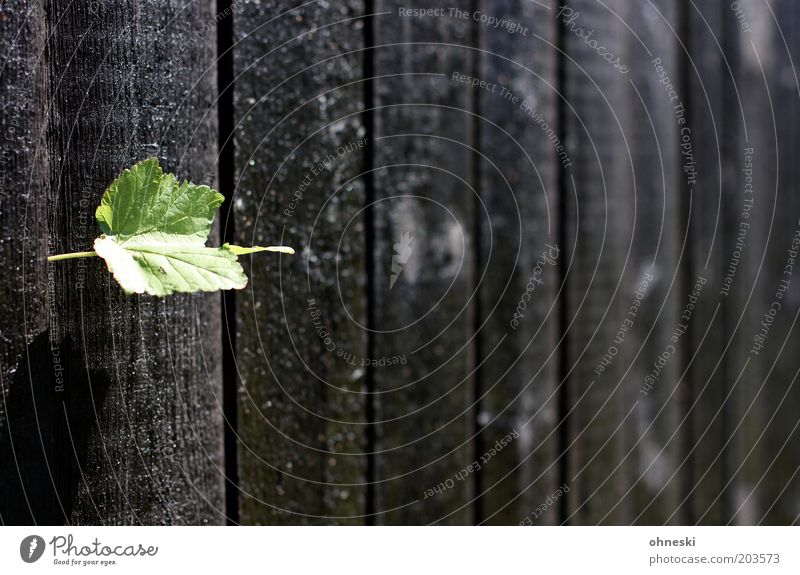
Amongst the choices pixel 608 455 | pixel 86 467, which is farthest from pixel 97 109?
pixel 608 455

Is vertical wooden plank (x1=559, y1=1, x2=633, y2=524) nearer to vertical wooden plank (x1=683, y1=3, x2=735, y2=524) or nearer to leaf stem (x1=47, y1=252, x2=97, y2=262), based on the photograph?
vertical wooden plank (x1=683, y1=3, x2=735, y2=524)

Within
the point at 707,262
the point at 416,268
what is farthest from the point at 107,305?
the point at 707,262

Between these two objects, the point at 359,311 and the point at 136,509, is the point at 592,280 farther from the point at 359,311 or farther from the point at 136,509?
the point at 136,509

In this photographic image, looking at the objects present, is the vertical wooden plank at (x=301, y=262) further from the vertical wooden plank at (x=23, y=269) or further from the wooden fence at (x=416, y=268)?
the vertical wooden plank at (x=23, y=269)

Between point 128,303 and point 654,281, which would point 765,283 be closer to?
point 654,281
